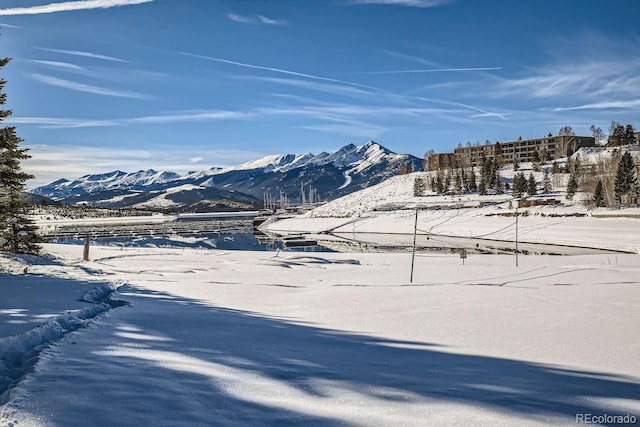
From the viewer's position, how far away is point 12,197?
22438 mm

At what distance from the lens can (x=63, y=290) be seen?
9.83 meters

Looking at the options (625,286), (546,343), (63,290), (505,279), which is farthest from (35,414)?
(505,279)

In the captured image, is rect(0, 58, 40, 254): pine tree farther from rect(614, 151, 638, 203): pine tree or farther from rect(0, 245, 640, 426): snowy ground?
rect(614, 151, 638, 203): pine tree

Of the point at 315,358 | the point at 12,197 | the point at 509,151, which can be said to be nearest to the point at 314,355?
the point at 315,358

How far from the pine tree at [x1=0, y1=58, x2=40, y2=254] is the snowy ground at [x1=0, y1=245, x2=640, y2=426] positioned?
9380mm

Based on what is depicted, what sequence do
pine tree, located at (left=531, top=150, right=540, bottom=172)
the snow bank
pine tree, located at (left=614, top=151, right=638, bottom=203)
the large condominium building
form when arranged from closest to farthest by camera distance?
the snow bank → pine tree, located at (left=614, top=151, right=638, bottom=203) → pine tree, located at (left=531, top=150, right=540, bottom=172) → the large condominium building

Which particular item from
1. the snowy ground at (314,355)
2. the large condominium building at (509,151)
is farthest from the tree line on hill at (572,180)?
the snowy ground at (314,355)

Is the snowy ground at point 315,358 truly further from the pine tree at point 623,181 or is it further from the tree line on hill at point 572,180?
the tree line on hill at point 572,180

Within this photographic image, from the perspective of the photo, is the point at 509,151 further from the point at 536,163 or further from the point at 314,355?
the point at 314,355

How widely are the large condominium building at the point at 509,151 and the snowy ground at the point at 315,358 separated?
486 ft

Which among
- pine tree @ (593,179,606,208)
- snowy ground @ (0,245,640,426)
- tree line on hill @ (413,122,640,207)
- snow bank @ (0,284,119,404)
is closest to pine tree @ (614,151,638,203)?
tree line on hill @ (413,122,640,207)

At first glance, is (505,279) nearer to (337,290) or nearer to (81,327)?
(337,290)

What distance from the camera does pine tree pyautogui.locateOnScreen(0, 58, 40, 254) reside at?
17984mm

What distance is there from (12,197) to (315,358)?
22.8m
